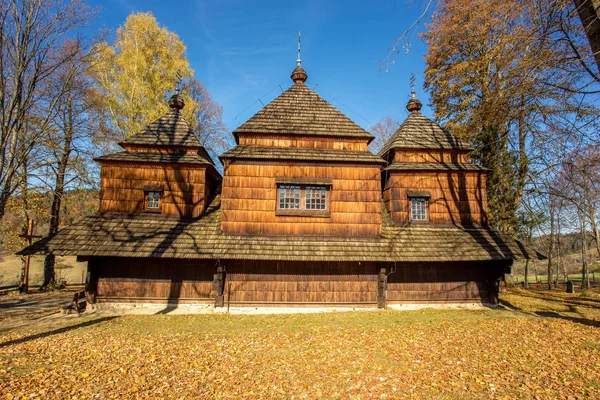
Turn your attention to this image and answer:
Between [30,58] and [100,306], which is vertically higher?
[30,58]

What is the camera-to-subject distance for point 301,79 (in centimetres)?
1514

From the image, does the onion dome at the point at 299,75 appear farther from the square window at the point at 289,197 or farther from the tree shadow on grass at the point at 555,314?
the tree shadow on grass at the point at 555,314

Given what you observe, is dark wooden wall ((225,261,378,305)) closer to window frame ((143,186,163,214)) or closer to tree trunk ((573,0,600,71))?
window frame ((143,186,163,214))

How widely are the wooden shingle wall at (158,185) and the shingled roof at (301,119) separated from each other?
2.85 m

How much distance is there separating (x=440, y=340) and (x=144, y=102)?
20585mm

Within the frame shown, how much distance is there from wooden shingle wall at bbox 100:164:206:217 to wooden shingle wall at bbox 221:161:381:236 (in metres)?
1.63

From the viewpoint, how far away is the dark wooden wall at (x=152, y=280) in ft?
38.2

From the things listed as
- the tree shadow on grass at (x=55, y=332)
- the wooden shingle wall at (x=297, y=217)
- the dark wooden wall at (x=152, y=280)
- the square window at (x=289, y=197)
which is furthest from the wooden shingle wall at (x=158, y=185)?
the tree shadow on grass at (x=55, y=332)

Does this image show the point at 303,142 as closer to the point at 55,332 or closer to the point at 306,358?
the point at 306,358

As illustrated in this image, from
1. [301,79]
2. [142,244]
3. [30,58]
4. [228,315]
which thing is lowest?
[228,315]

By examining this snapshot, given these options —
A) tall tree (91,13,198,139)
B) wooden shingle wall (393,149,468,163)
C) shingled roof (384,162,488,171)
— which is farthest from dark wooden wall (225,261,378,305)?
tall tree (91,13,198,139)

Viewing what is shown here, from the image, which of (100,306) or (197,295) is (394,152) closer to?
(197,295)

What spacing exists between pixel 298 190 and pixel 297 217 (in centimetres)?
111

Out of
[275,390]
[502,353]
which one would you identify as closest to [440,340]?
[502,353]
